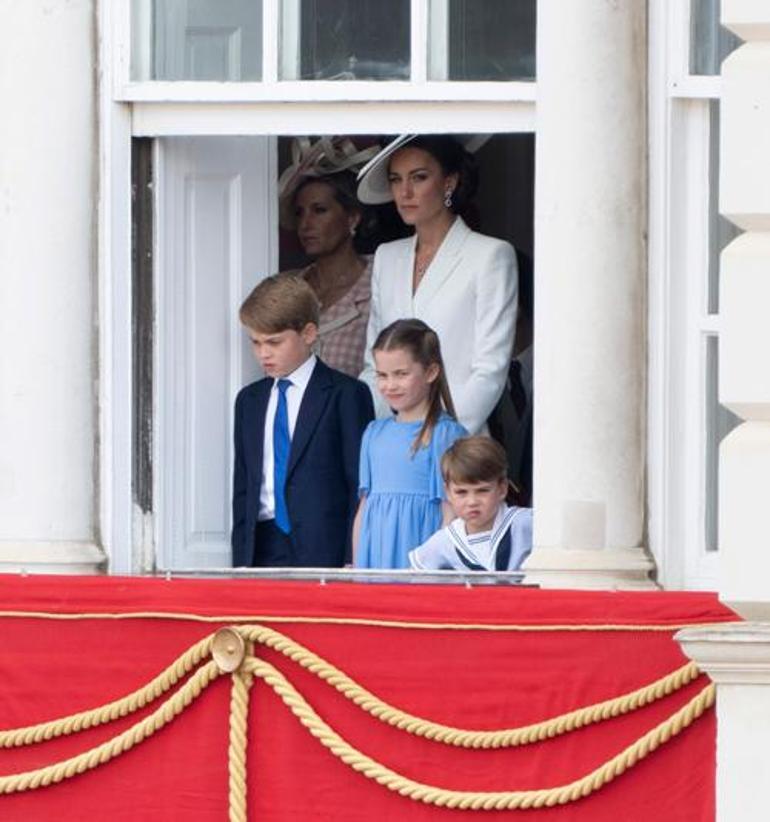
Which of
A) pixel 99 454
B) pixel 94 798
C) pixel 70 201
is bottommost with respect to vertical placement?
pixel 94 798

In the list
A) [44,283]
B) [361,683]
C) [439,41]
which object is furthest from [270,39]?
[361,683]

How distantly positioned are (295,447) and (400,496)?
0.45 m

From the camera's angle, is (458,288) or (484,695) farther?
(458,288)

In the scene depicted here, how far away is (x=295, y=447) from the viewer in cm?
1316

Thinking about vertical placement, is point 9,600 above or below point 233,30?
below

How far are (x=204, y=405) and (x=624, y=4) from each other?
6.96ft

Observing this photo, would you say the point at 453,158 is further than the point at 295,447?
Yes

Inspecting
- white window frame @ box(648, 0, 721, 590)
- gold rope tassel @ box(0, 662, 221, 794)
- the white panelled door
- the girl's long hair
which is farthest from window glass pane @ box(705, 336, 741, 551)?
the white panelled door

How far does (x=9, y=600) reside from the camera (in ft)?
41.5

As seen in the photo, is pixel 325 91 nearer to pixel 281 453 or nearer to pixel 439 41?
pixel 439 41

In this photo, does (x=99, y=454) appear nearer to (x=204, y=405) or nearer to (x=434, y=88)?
(x=204, y=405)

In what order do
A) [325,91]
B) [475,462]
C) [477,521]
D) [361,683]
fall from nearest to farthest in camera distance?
[361,683] < [475,462] < [477,521] < [325,91]

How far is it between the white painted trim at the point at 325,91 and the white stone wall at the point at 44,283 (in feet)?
0.82

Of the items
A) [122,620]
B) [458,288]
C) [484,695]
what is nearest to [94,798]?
[122,620]
